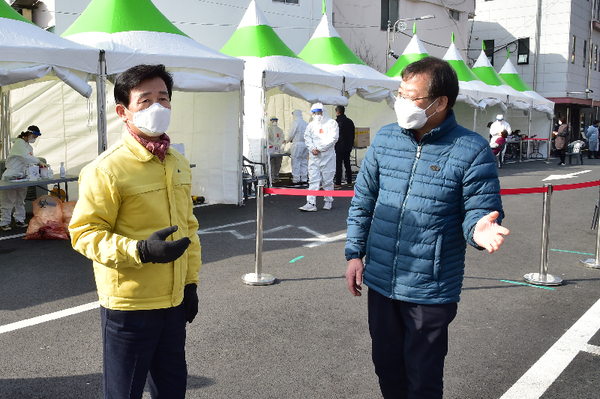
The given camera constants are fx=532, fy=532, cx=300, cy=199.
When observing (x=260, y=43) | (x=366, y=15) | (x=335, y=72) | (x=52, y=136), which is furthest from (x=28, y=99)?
(x=366, y=15)

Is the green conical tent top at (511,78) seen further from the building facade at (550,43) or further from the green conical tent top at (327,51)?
the green conical tent top at (327,51)

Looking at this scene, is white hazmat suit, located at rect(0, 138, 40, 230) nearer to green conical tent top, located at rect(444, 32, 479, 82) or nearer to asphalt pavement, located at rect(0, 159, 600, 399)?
asphalt pavement, located at rect(0, 159, 600, 399)

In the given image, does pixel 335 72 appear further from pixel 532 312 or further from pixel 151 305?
pixel 151 305

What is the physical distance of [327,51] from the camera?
14484mm

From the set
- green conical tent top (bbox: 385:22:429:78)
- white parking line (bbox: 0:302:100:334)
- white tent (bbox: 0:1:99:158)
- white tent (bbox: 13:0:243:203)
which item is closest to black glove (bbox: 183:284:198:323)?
white parking line (bbox: 0:302:100:334)

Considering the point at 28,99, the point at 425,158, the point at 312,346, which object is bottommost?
the point at 312,346

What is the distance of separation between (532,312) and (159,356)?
372cm

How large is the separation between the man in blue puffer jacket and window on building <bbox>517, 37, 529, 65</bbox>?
119 ft

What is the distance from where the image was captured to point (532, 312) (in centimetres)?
480

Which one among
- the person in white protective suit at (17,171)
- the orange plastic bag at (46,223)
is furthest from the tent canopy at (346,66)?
the orange plastic bag at (46,223)

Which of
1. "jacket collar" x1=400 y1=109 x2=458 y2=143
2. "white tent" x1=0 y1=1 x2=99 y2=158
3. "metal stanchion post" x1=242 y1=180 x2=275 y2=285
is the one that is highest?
"white tent" x1=0 y1=1 x2=99 y2=158

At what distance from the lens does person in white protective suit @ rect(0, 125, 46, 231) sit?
817 centimetres

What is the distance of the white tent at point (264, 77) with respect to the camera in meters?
11.6

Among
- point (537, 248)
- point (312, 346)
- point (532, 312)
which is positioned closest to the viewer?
point (312, 346)
